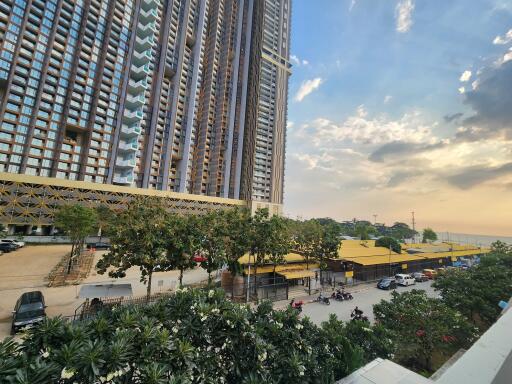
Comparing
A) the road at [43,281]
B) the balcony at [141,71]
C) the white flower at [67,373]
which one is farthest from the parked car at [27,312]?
the balcony at [141,71]

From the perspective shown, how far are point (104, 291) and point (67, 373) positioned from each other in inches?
684

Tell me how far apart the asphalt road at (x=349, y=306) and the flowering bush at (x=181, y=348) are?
11.0 m

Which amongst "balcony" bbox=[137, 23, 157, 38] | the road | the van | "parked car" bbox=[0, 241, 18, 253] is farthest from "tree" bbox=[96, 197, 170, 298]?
"balcony" bbox=[137, 23, 157, 38]

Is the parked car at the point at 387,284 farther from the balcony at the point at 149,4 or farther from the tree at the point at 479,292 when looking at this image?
the balcony at the point at 149,4

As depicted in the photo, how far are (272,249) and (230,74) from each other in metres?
86.1

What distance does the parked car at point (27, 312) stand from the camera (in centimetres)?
1416

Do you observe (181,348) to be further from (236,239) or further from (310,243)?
(310,243)

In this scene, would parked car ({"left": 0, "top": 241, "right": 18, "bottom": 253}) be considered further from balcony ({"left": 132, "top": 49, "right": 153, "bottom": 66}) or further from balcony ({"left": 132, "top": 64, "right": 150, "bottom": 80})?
balcony ({"left": 132, "top": 49, "right": 153, "bottom": 66})

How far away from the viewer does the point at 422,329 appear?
12.6 m

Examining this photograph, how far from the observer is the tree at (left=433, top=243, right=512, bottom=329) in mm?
16469

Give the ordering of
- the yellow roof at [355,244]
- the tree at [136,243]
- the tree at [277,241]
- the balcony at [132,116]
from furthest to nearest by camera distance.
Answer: the balcony at [132,116] < the yellow roof at [355,244] < the tree at [277,241] < the tree at [136,243]

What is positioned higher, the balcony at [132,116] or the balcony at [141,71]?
the balcony at [141,71]

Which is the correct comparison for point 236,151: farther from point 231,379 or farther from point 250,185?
point 231,379

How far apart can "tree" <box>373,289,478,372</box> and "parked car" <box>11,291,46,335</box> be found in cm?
2039
